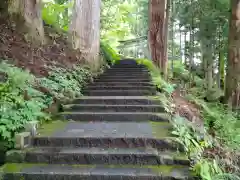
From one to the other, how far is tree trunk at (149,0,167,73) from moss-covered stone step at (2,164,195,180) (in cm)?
854

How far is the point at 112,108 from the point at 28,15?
3.84m

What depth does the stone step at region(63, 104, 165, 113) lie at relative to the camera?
6.42m

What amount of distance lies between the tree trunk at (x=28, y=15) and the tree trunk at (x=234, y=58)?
6190 mm

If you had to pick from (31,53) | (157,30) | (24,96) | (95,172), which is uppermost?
(157,30)

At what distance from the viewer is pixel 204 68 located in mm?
19062

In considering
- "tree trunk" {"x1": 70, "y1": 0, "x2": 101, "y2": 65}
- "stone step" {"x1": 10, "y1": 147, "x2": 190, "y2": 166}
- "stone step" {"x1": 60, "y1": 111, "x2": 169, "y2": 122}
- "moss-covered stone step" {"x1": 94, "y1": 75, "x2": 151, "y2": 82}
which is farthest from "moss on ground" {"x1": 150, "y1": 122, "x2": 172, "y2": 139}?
"tree trunk" {"x1": 70, "y1": 0, "x2": 101, "y2": 65}

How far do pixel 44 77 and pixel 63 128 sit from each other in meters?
1.96

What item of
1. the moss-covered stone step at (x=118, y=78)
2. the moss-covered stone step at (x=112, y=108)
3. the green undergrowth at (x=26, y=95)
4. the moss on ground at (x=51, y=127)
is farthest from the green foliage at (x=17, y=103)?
the moss-covered stone step at (x=118, y=78)

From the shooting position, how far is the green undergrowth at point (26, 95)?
448 cm

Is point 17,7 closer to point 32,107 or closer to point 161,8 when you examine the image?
point 32,107

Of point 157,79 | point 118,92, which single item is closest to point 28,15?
point 118,92

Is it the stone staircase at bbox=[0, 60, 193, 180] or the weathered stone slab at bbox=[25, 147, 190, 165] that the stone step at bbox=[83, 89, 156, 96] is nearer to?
the stone staircase at bbox=[0, 60, 193, 180]

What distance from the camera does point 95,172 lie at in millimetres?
3871

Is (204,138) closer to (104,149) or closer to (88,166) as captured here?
(104,149)
